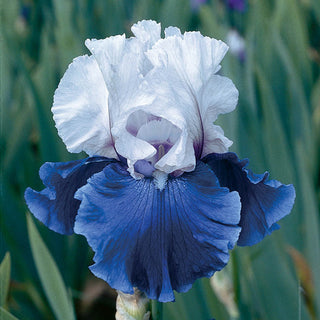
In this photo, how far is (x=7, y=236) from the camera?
121 centimetres

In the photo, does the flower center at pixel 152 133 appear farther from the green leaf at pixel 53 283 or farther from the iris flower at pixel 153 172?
the green leaf at pixel 53 283

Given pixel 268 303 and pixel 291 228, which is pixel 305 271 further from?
pixel 268 303

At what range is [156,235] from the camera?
527 mm

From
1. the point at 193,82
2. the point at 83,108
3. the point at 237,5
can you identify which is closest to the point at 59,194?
the point at 83,108

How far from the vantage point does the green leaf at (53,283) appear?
71 centimetres

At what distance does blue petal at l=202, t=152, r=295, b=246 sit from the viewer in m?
0.57

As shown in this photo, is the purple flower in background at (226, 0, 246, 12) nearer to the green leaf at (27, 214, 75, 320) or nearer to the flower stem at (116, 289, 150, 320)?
the green leaf at (27, 214, 75, 320)

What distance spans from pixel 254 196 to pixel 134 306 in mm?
192

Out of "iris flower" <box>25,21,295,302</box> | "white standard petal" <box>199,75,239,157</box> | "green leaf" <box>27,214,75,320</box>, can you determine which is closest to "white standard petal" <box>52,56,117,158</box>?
"iris flower" <box>25,21,295,302</box>

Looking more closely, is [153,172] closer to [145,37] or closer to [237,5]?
[145,37]

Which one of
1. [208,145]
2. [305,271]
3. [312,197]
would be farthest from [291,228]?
[208,145]

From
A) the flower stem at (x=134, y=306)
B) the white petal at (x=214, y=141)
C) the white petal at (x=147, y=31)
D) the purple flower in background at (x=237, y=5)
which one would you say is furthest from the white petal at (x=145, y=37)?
the purple flower in background at (x=237, y=5)

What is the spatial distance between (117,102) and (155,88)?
52mm

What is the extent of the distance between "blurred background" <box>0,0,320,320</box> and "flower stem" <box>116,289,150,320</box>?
0.02 meters
